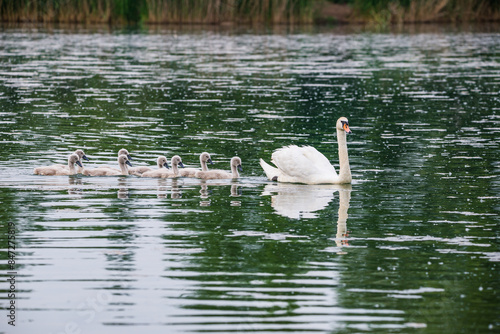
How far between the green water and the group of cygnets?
Result: 0.23m

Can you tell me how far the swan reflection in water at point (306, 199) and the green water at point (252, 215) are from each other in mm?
42

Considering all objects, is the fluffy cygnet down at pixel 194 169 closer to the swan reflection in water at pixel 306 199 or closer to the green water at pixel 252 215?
the green water at pixel 252 215

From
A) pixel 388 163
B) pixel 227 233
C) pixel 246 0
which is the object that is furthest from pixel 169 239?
pixel 246 0

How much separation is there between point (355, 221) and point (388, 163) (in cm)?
541

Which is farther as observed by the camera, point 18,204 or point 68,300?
point 18,204

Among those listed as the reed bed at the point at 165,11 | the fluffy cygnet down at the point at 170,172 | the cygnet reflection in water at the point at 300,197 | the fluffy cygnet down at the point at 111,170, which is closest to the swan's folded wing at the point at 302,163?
the cygnet reflection in water at the point at 300,197

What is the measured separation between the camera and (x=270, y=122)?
24.7m

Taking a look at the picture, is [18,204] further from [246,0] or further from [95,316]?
[246,0]

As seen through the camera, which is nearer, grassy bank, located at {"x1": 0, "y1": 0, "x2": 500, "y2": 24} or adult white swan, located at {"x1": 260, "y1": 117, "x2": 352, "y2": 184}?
adult white swan, located at {"x1": 260, "y1": 117, "x2": 352, "y2": 184}

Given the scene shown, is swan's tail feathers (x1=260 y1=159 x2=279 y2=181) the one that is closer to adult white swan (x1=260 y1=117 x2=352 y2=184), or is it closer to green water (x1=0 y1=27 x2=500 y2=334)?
green water (x1=0 y1=27 x2=500 y2=334)

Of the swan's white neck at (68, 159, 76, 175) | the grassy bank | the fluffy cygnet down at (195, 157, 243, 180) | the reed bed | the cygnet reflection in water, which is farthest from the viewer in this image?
the grassy bank

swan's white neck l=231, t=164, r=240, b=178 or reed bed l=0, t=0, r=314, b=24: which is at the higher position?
reed bed l=0, t=0, r=314, b=24

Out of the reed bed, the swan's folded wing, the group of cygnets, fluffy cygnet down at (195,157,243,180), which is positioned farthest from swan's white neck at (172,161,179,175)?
the reed bed

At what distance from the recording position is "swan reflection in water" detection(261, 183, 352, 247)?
13839mm
